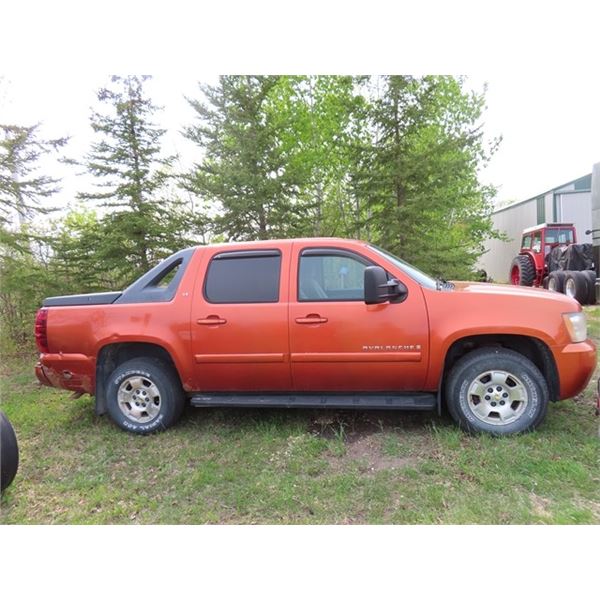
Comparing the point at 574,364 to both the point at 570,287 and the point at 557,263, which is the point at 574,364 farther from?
the point at 557,263

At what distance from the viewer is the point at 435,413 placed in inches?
163

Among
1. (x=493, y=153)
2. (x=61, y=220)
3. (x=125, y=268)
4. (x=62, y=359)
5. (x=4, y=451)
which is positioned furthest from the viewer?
(x=493, y=153)

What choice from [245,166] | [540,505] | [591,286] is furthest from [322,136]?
[540,505]

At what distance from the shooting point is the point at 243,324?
12.2 feet

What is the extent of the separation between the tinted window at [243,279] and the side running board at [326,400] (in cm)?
91

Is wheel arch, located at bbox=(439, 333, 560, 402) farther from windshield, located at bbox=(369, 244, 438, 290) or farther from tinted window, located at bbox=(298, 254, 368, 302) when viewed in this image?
tinted window, located at bbox=(298, 254, 368, 302)

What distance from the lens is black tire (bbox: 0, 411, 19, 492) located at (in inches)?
118

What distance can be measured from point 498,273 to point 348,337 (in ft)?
80.8

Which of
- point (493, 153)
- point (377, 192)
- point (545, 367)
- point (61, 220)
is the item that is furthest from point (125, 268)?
point (493, 153)

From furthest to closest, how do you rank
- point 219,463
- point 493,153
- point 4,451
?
1. point 493,153
2. point 219,463
3. point 4,451

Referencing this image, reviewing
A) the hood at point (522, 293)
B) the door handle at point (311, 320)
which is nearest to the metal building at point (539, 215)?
the hood at point (522, 293)

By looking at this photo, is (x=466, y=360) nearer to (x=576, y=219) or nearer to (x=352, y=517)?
(x=352, y=517)

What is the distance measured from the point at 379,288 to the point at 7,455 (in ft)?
10.3

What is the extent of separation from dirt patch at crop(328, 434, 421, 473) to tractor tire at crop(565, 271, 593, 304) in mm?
10149
